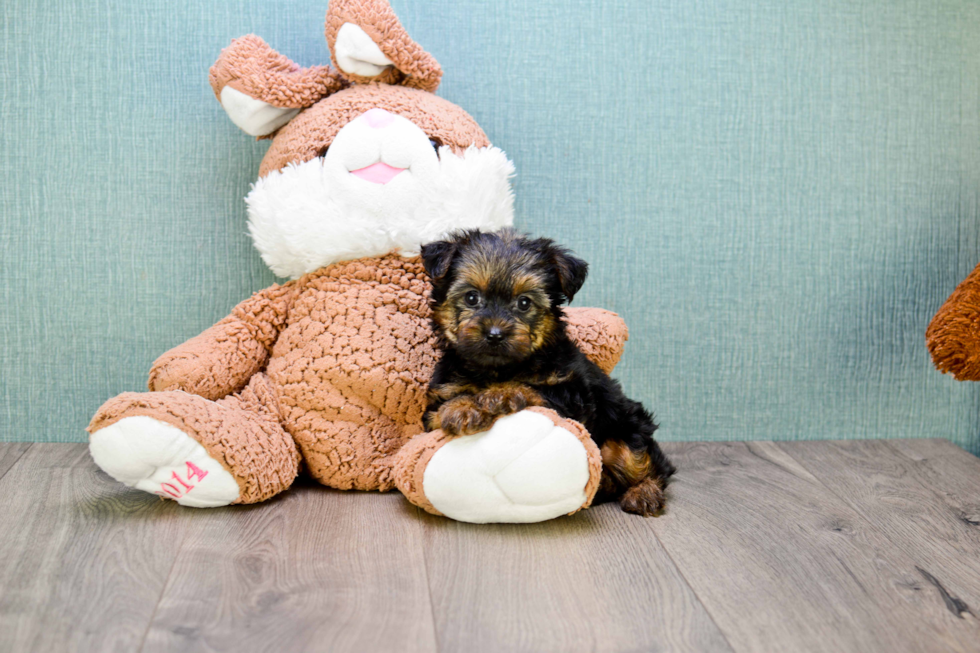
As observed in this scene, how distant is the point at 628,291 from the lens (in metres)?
2.70

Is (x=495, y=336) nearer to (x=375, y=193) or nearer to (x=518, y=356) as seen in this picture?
(x=518, y=356)

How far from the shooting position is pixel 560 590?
165cm

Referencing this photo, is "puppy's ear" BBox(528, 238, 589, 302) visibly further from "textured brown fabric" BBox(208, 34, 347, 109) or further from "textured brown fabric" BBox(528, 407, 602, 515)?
"textured brown fabric" BBox(208, 34, 347, 109)

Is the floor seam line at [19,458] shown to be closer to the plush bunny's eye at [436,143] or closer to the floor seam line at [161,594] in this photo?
the floor seam line at [161,594]

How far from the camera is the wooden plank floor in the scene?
58.3 inches

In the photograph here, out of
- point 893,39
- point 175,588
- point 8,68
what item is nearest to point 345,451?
point 175,588

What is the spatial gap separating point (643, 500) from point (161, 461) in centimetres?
122

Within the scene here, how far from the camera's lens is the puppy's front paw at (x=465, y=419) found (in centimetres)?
186

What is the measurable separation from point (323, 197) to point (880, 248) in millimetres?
1915

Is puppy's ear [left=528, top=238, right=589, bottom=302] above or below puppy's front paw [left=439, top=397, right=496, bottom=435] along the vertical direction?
above

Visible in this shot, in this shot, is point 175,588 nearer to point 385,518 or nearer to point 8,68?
point 385,518

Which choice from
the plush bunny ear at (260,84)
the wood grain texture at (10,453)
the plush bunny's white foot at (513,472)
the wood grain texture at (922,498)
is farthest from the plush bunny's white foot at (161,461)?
the wood grain texture at (922,498)

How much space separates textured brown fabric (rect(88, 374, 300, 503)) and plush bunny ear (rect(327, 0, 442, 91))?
96 cm

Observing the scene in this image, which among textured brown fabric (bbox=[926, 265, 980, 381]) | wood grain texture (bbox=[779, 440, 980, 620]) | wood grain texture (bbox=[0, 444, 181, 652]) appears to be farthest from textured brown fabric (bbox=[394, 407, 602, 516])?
textured brown fabric (bbox=[926, 265, 980, 381])
